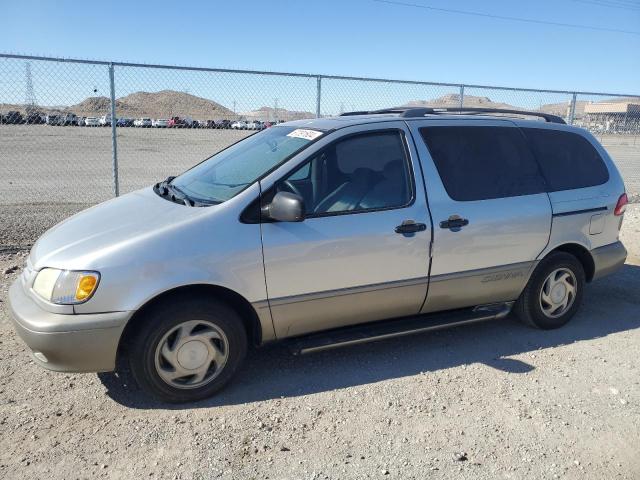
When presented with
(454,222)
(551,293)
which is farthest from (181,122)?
(551,293)

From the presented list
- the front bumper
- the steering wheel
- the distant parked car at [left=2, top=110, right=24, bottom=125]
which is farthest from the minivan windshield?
the distant parked car at [left=2, top=110, right=24, bottom=125]

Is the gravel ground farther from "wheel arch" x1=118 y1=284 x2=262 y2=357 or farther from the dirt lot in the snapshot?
the dirt lot

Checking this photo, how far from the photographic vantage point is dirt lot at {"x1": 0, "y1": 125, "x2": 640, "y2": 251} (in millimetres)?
8078

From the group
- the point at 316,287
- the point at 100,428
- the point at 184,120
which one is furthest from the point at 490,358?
the point at 184,120

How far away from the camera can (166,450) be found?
300 centimetres

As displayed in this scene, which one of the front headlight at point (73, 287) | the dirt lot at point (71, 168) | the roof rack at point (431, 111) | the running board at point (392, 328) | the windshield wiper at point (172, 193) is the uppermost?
the roof rack at point (431, 111)

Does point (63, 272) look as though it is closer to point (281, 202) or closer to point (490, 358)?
point (281, 202)

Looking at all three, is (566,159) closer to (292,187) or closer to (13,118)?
(292,187)

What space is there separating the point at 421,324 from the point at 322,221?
1.17m

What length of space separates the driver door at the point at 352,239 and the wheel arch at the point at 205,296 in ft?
0.51

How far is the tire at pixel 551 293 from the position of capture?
15.3 feet

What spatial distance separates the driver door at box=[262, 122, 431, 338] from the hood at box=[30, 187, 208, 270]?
2.13ft

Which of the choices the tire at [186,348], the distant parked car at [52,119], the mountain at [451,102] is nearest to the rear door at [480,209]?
the tire at [186,348]

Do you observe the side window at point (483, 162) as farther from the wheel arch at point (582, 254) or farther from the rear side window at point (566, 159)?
the wheel arch at point (582, 254)
